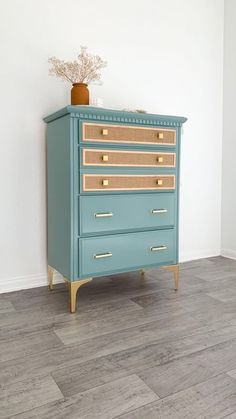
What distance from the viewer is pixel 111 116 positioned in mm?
1924

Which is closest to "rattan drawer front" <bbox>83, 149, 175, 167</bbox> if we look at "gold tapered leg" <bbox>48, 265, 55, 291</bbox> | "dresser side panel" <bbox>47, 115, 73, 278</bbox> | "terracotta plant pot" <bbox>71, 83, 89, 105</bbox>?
"dresser side panel" <bbox>47, 115, 73, 278</bbox>

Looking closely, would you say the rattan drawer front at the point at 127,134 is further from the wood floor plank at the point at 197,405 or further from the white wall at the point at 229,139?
the wood floor plank at the point at 197,405

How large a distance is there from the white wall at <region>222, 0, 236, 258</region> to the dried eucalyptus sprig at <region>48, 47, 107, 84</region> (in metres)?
1.32

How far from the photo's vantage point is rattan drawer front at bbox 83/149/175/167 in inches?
74.9

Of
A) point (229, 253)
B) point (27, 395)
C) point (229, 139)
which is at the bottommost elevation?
point (27, 395)

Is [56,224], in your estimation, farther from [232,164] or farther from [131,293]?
[232,164]

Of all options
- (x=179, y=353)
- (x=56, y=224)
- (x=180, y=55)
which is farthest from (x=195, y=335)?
(x=180, y=55)

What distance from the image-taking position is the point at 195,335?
5.34 feet

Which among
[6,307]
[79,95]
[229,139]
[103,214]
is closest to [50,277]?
[6,307]

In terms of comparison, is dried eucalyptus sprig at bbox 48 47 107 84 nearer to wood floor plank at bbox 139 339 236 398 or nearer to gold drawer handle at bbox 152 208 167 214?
gold drawer handle at bbox 152 208 167 214

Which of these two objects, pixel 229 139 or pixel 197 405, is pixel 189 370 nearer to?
pixel 197 405

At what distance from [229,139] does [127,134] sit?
1488 millimetres

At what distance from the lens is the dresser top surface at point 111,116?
184 cm

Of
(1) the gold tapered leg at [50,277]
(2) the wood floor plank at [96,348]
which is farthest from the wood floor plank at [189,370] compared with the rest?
(1) the gold tapered leg at [50,277]
